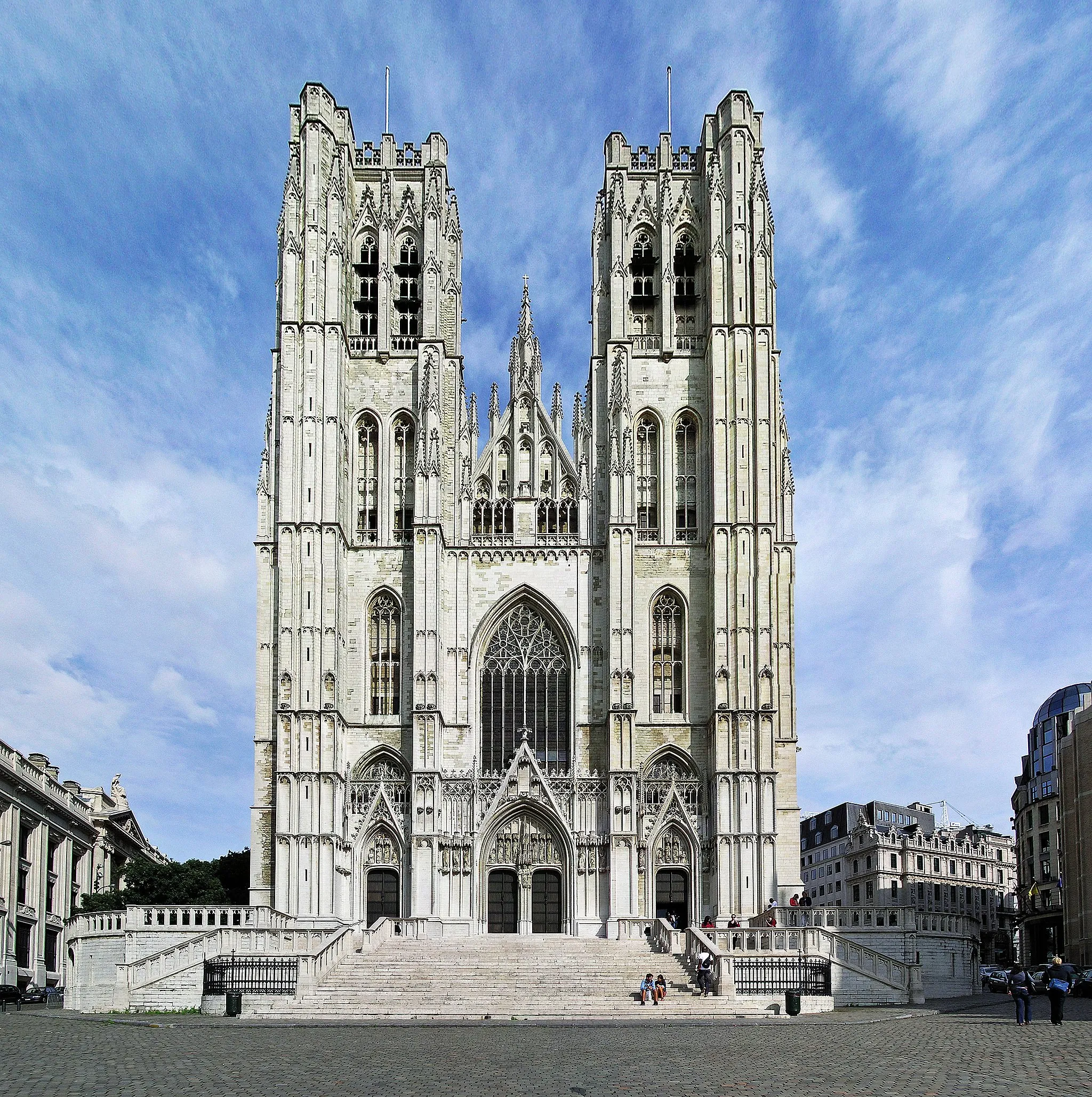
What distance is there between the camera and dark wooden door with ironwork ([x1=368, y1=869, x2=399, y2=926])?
46750 mm

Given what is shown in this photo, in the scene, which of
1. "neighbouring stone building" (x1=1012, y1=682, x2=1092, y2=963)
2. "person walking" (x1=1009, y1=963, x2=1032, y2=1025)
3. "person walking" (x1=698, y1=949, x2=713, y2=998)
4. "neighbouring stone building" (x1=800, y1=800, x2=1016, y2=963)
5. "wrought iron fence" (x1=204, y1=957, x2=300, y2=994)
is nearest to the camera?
"person walking" (x1=1009, y1=963, x2=1032, y2=1025)

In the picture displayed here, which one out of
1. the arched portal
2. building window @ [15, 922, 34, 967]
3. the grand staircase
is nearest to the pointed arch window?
the arched portal

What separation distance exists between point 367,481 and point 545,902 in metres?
16.3

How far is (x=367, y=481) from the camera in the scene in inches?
2004

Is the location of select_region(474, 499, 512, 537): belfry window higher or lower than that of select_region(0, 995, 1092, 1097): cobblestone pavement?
higher

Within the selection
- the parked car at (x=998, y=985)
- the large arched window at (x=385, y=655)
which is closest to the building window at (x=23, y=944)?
the large arched window at (x=385, y=655)

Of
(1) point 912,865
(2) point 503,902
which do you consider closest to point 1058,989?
(2) point 503,902

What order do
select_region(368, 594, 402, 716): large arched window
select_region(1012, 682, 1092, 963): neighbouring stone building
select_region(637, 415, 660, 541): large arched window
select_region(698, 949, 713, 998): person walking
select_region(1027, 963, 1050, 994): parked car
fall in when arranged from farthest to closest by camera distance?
select_region(1012, 682, 1092, 963): neighbouring stone building < select_region(637, 415, 660, 541): large arched window < select_region(368, 594, 402, 716): large arched window < select_region(1027, 963, 1050, 994): parked car < select_region(698, 949, 713, 998): person walking

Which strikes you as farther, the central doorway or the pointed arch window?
the pointed arch window

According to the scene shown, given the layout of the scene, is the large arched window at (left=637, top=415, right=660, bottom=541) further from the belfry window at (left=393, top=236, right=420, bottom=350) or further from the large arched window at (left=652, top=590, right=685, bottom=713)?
the belfry window at (left=393, top=236, right=420, bottom=350)

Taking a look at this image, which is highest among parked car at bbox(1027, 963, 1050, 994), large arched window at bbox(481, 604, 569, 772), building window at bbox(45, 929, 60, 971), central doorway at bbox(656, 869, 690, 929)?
large arched window at bbox(481, 604, 569, 772)

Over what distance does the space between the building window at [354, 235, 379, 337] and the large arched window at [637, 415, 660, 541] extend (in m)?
10.8

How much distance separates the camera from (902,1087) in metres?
15.5

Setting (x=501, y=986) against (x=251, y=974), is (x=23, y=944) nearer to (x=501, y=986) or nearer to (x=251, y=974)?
(x=251, y=974)
